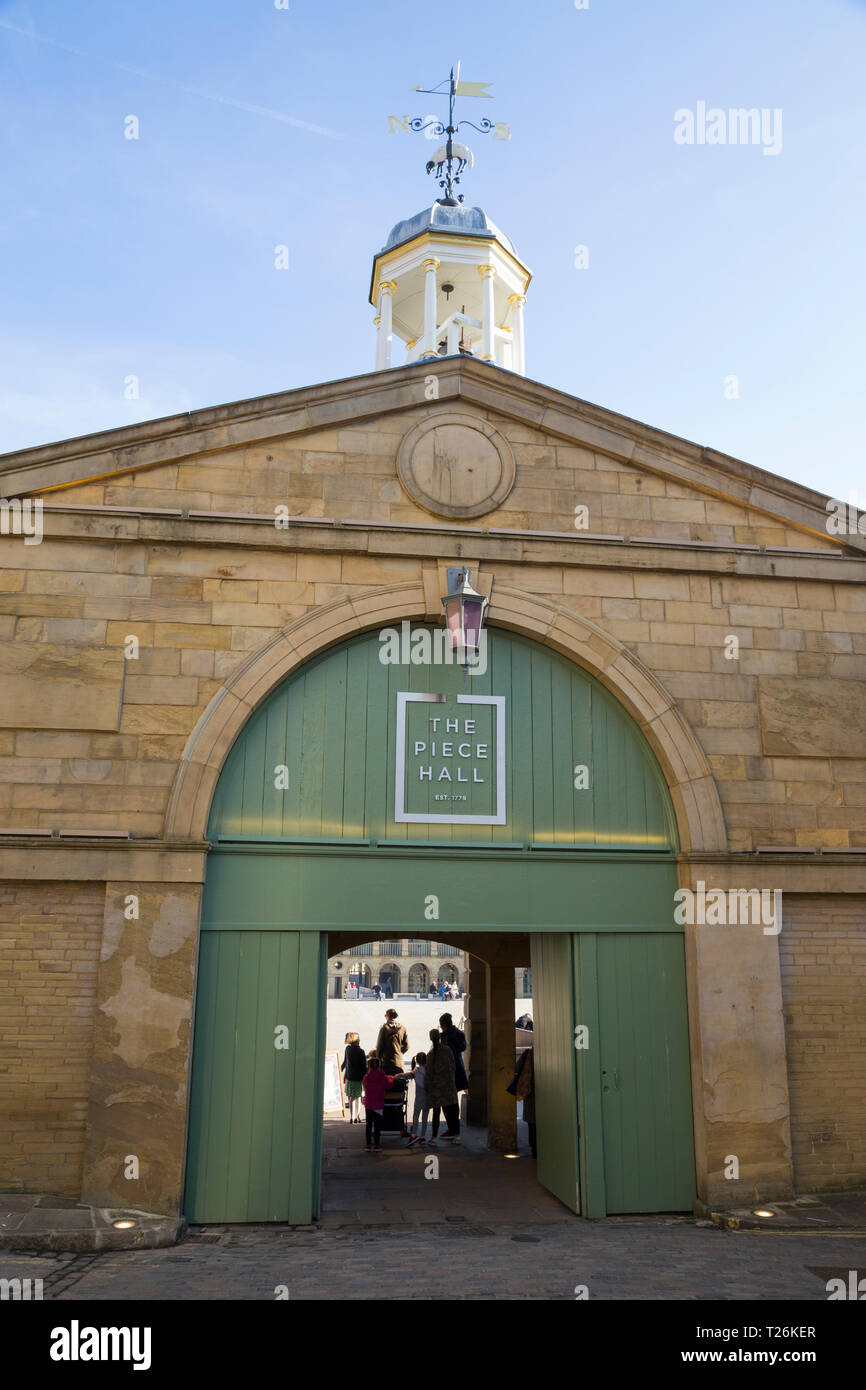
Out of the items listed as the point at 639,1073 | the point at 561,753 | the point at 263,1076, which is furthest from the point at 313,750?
the point at 639,1073

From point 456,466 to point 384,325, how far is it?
29.5 ft

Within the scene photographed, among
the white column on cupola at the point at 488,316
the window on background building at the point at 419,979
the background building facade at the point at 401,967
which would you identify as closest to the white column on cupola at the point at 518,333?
the white column on cupola at the point at 488,316

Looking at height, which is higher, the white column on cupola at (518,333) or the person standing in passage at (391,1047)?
the white column on cupola at (518,333)

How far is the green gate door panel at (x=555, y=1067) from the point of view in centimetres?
931

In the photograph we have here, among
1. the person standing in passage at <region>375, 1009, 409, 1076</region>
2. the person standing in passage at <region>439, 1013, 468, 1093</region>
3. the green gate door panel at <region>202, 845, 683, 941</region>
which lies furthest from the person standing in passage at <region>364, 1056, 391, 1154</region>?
the green gate door panel at <region>202, 845, 683, 941</region>

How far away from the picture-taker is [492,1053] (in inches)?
555

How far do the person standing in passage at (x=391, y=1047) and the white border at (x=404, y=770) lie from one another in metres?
6.05

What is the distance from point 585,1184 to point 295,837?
13.2ft

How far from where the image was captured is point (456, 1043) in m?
14.1

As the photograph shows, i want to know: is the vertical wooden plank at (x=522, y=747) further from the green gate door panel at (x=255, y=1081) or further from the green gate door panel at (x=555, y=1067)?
the green gate door panel at (x=255, y=1081)

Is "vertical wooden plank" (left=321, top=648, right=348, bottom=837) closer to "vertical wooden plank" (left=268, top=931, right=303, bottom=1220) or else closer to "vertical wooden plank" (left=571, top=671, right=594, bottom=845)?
"vertical wooden plank" (left=268, top=931, right=303, bottom=1220)

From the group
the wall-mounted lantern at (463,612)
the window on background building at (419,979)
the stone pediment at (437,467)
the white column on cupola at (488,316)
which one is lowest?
the window on background building at (419,979)

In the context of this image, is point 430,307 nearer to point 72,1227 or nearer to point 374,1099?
point 374,1099

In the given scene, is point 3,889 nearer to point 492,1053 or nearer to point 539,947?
point 539,947
